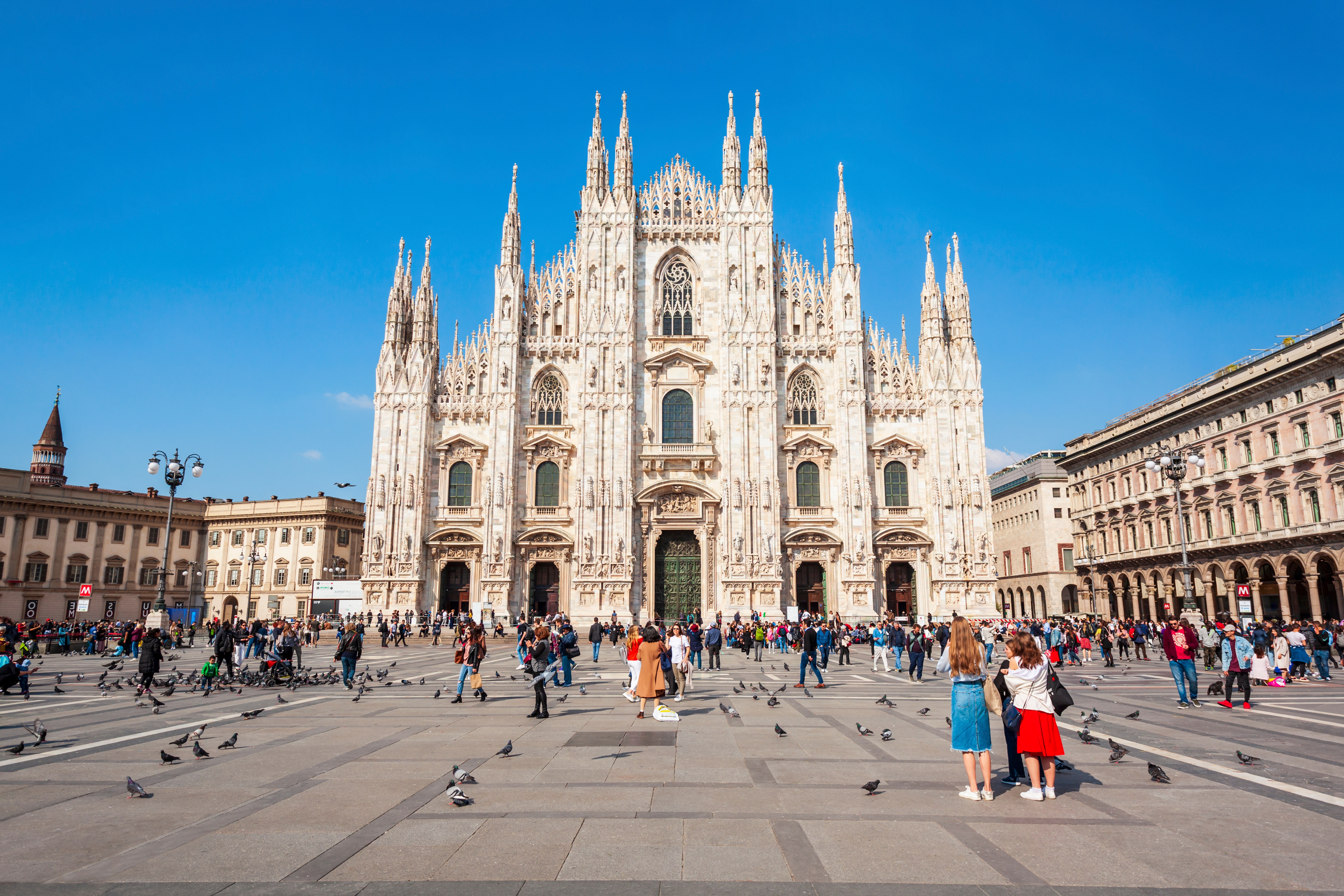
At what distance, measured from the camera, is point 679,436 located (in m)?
45.6

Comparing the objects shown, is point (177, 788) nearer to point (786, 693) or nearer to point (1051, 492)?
point (786, 693)

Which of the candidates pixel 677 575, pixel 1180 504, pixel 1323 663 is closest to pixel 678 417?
pixel 677 575

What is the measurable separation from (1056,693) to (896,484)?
1491 inches

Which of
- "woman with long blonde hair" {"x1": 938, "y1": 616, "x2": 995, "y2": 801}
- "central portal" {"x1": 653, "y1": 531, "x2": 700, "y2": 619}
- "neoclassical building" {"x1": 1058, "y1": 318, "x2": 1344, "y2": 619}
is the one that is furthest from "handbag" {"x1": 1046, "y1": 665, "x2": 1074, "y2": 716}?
"central portal" {"x1": 653, "y1": 531, "x2": 700, "y2": 619}

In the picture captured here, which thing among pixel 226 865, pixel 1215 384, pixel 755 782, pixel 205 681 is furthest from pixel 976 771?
pixel 1215 384

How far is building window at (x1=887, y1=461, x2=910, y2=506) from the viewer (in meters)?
44.8

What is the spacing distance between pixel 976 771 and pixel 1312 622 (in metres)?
40.8

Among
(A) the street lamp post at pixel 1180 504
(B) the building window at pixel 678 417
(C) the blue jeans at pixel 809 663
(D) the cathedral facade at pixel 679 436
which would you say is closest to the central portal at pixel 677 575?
(D) the cathedral facade at pixel 679 436

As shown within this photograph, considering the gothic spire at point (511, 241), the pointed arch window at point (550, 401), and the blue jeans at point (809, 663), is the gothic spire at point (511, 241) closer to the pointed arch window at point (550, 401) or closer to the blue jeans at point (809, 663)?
the pointed arch window at point (550, 401)

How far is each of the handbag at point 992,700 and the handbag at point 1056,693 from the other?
1.54ft

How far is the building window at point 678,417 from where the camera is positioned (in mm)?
45500

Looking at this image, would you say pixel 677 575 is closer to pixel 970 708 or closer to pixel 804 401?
pixel 804 401

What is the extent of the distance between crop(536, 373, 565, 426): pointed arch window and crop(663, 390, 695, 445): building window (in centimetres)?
566

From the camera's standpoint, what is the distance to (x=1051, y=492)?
2881 inches
